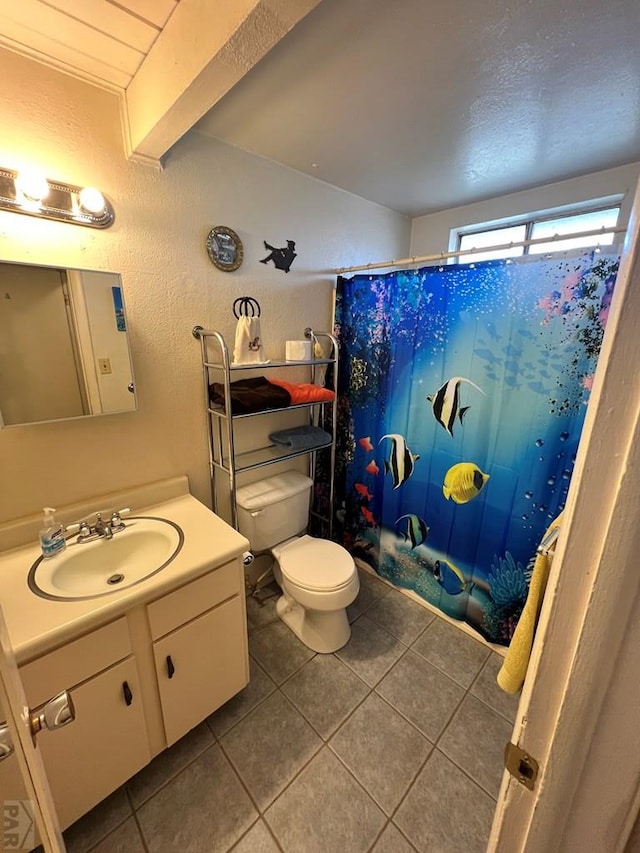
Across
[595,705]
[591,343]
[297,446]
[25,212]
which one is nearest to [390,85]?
[591,343]

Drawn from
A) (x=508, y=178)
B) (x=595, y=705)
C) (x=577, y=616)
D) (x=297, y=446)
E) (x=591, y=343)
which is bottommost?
(x=297, y=446)

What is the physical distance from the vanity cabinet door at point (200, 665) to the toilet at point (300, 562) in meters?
0.38

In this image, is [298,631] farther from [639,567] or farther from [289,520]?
[639,567]

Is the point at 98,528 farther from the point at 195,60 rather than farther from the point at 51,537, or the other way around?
the point at 195,60

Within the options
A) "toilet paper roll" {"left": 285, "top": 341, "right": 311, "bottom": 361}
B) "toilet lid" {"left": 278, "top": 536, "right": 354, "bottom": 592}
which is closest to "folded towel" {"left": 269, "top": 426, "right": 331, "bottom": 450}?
"toilet paper roll" {"left": 285, "top": 341, "right": 311, "bottom": 361}

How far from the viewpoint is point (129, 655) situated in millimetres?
1074

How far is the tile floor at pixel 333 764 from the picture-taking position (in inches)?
43.0

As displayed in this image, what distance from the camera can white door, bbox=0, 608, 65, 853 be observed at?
503mm

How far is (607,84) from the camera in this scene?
1109mm

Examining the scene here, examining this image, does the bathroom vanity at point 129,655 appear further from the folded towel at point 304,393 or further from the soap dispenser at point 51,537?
the folded towel at point 304,393

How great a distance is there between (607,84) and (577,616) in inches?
63.1

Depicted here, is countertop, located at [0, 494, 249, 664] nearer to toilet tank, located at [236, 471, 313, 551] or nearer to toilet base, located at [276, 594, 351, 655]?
toilet tank, located at [236, 471, 313, 551]

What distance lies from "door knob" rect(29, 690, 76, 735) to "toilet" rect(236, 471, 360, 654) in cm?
112

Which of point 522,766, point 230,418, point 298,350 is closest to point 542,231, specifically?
point 298,350
